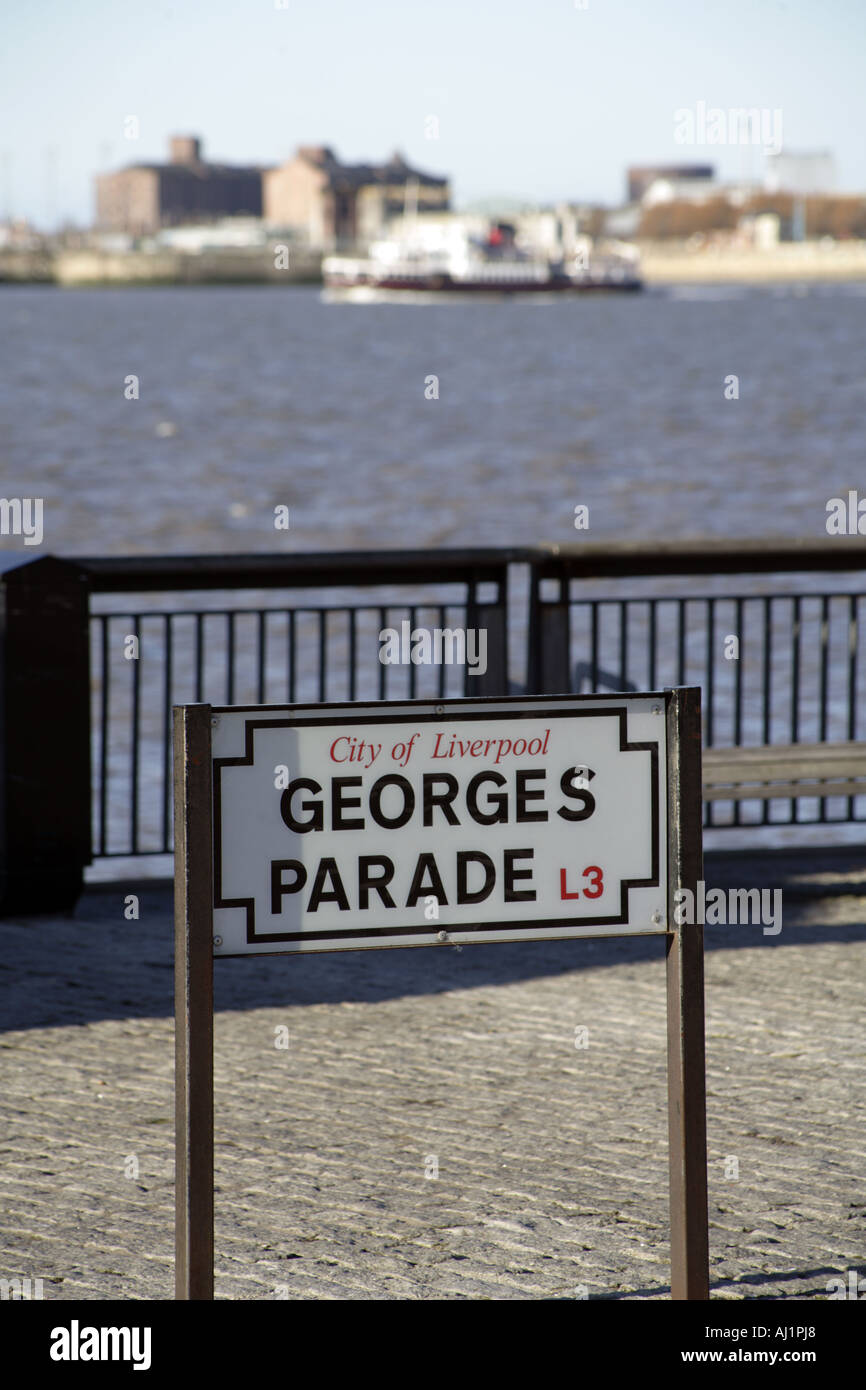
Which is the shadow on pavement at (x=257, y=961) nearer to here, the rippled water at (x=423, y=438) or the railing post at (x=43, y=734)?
the railing post at (x=43, y=734)

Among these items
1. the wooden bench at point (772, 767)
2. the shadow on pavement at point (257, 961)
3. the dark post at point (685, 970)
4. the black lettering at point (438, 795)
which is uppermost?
the black lettering at point (438, 795)

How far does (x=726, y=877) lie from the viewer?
8.77 metres

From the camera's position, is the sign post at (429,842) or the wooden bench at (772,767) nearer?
the sign post at (429,842)

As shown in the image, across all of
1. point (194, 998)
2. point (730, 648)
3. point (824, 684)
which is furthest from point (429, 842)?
point (730, 648)

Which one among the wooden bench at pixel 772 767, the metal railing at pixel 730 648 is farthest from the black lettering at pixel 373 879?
the wooden bench at pixel 772 767

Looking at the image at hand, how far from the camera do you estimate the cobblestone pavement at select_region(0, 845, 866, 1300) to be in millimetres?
4785

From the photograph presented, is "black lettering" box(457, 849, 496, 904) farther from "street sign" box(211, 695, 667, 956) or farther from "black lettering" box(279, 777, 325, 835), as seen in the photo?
"black lettering" box(279, 777, 325, 835)

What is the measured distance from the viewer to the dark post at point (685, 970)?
417 centimetres

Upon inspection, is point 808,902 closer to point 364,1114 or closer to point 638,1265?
point 364,1114

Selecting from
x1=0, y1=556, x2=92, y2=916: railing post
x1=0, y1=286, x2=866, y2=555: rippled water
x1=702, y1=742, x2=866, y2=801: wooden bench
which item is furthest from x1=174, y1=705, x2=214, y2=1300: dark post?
x1=0, y1=286, x2=866, y2=555: rippled water

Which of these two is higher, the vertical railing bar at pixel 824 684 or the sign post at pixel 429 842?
the sign post at pixel 429 842

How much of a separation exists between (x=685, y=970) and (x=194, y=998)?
3.52ft
